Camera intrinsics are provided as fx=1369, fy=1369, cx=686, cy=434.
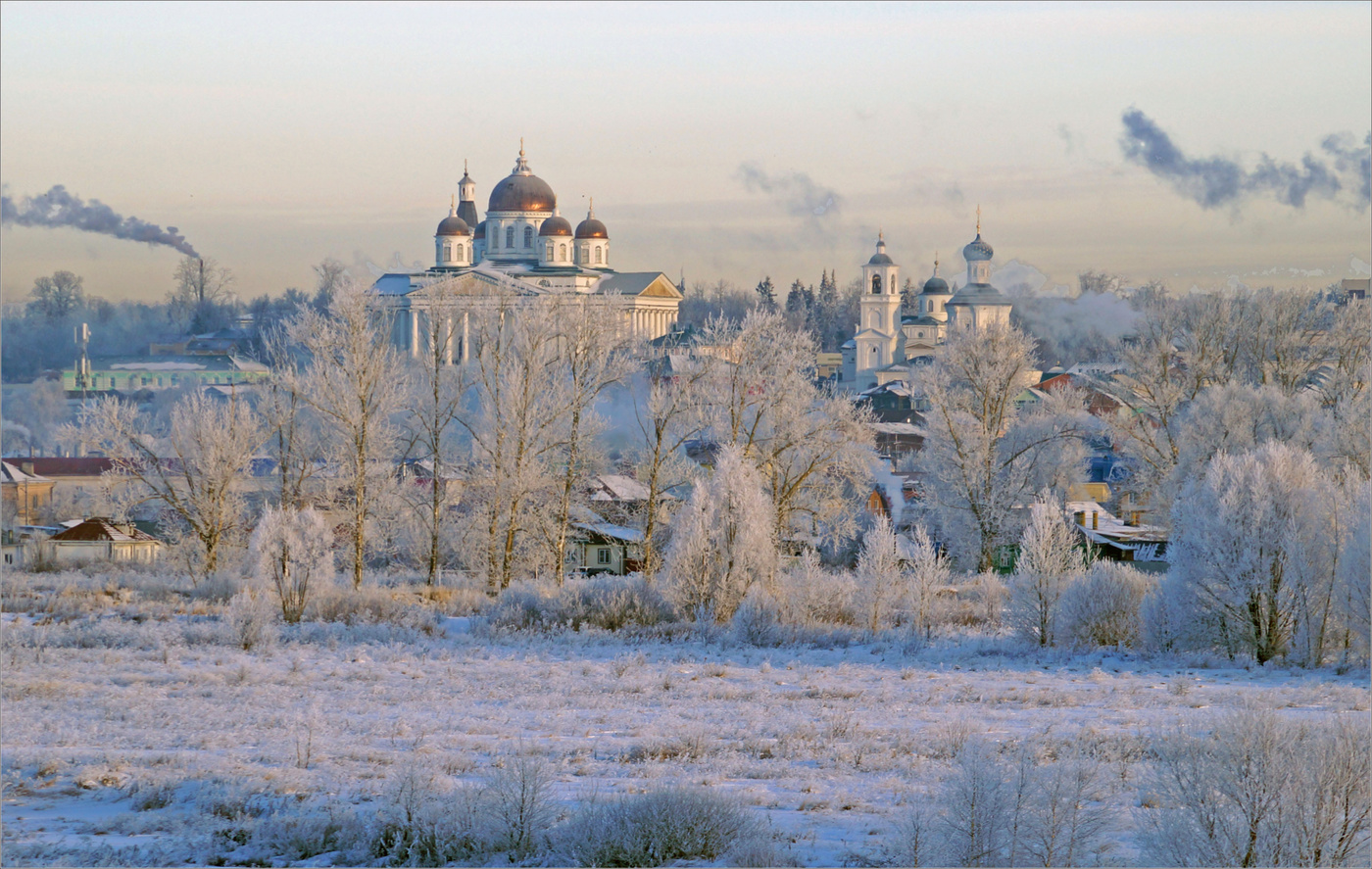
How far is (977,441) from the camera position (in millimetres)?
31203

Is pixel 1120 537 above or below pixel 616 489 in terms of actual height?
above

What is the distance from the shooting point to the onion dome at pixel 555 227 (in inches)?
3703

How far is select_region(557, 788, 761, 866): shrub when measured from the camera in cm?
827

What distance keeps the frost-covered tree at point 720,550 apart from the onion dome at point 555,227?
75264mm

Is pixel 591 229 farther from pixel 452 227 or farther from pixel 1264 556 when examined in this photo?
pixel 1264 556

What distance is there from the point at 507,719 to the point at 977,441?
20.3 metres

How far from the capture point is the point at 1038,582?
1898cm

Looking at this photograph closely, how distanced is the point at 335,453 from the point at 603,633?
10.2 m

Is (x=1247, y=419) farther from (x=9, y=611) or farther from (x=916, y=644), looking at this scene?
(x=9, y=611)

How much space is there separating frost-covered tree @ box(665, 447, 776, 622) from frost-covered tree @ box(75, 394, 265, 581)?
34.1 feet

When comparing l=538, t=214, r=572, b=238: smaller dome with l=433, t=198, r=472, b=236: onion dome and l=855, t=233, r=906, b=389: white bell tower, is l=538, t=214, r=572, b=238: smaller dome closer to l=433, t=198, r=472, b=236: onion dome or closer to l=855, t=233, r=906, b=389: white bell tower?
l=433, t=198, r=472, b=236: onion dome

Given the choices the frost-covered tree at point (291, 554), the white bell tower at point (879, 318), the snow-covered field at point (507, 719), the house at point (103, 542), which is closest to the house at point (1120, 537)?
the snow-covered field at point (507, 719)

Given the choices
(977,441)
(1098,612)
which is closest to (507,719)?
(1098,612)

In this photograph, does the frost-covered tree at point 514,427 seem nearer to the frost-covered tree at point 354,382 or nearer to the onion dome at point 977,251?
the frost-covered tree at point 354,382
